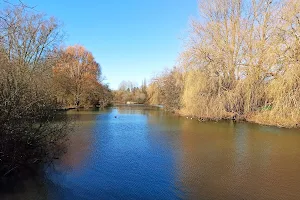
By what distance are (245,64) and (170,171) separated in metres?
9.32

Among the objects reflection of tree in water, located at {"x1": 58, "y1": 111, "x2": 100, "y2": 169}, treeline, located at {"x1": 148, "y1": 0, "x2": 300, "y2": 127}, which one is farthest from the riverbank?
reflection of tree in water, located at {"x1": 58, "y1": 111, "x2": 100, "y2": 169}

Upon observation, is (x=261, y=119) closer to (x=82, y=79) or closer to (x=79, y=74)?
(x=82, y=79)

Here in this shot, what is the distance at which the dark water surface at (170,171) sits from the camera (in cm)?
359

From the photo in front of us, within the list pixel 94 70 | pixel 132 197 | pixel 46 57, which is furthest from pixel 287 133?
pixel 94 70

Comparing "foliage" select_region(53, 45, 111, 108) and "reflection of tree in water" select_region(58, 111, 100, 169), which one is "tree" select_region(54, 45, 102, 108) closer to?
"foliage" select_region(53, 45, 111, 108)

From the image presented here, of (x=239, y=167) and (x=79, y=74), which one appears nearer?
(x=239, y=167)

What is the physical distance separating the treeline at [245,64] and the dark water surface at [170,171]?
2567 millimetres

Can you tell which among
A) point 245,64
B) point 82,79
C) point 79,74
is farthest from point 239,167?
point 79,74

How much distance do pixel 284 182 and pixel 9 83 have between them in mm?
4868

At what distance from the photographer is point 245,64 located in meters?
12.1

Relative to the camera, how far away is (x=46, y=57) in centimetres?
1209

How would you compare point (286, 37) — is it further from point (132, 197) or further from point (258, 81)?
point (132, 197)

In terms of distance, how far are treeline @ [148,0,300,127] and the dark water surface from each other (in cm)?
257

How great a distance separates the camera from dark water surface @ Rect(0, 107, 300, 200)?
11.8ft
